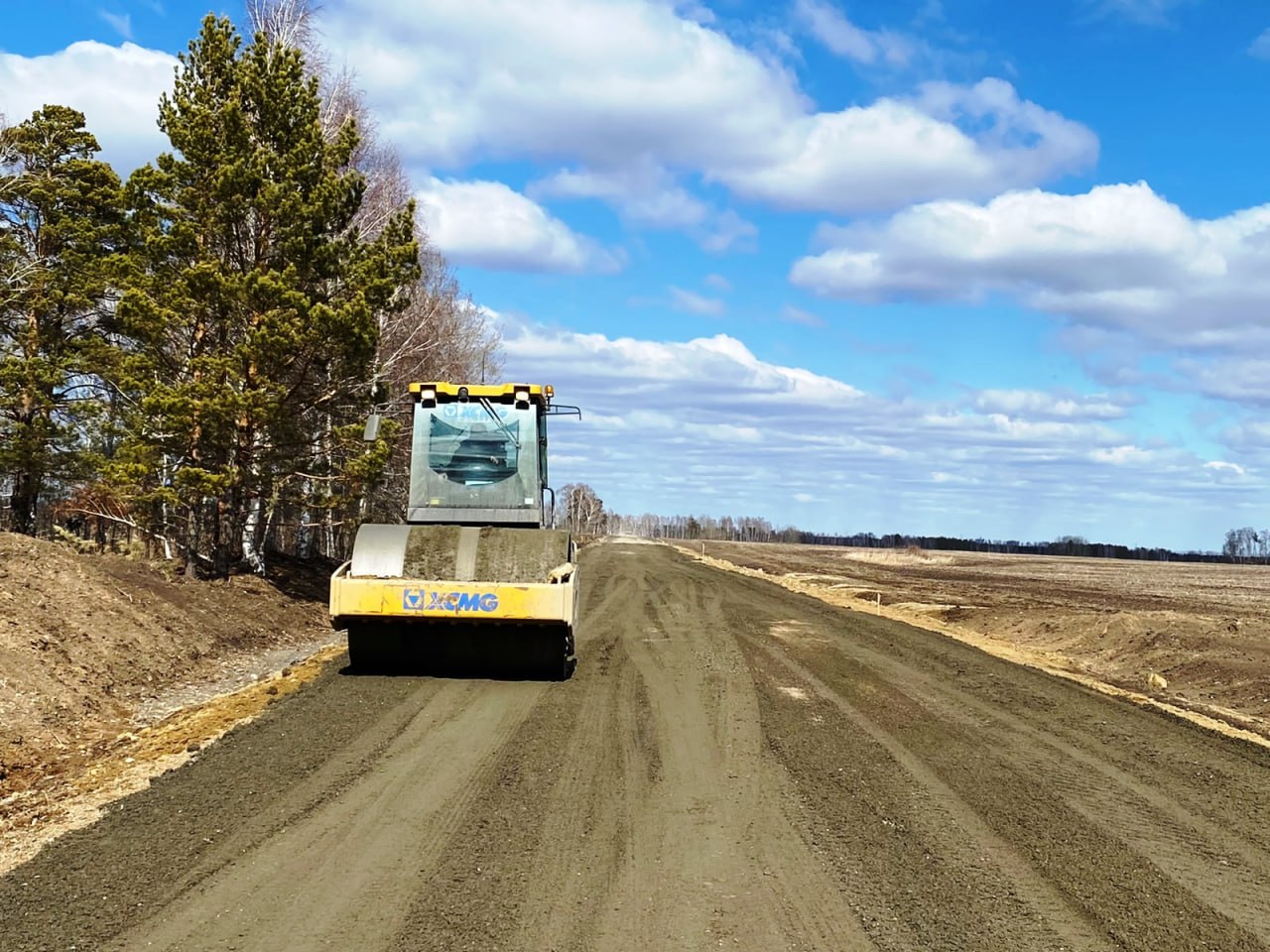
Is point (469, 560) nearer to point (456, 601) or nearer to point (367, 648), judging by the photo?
point (456, 601)

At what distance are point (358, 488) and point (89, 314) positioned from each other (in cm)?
869

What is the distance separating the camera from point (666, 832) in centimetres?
619

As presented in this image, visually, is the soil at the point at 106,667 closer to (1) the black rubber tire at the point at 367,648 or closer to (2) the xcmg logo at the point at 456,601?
(1) the black rubber tire at the point at 367,648

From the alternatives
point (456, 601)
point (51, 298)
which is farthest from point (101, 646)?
point (51, 298)

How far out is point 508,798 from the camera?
22.1 ft

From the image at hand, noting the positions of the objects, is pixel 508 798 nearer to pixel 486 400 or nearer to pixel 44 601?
pixel 486 400

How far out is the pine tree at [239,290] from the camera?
15.9m

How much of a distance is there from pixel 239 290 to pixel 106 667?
761cm

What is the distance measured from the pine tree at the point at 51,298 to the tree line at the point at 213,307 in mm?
50

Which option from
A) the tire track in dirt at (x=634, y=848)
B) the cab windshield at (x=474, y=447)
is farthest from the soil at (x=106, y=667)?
the cab windshield at (x=474, y=447)

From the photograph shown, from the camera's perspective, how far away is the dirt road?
4.75 metres

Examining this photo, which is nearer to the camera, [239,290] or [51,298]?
[239,290]

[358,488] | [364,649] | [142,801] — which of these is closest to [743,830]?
[142,801]

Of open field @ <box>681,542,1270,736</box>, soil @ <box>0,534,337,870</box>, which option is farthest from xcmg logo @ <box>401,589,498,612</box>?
open field @ <box>681,542,1270,736</box>
